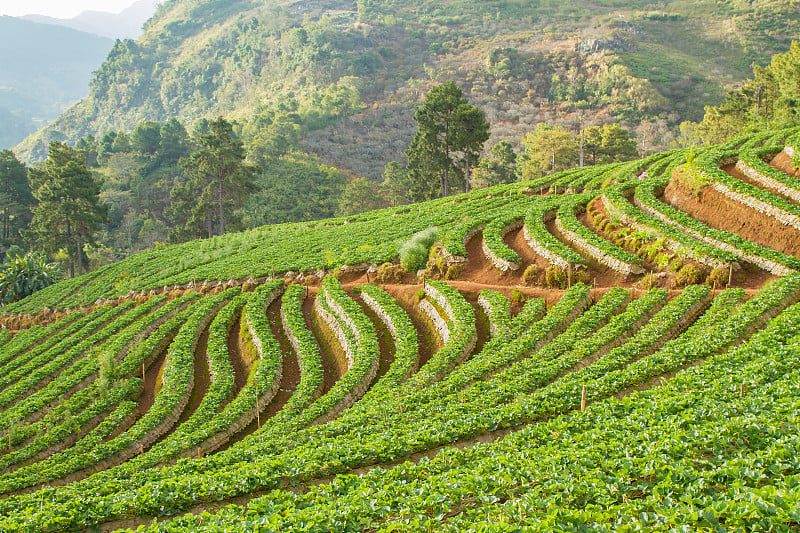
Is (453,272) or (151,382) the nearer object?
(151,382)

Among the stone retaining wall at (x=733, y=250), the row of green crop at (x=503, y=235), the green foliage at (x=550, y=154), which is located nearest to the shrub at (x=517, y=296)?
the row of green crop at (x=503, y=235)

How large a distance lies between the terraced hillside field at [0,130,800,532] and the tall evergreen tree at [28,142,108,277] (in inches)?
805

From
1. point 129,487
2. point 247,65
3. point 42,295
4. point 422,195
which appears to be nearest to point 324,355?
point 129,487

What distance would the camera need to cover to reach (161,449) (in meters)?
17.9

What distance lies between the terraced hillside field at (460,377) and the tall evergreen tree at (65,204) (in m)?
20.4

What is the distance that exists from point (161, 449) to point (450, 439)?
385 inches

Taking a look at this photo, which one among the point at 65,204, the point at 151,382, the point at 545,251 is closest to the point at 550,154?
the point at 545,251

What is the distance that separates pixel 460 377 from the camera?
1861 cm

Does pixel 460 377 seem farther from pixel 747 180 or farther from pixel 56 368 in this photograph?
pixel 56 368

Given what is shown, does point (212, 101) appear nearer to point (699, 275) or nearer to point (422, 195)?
point (422, 195)

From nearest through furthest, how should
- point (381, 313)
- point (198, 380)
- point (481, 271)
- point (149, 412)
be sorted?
1. point (149, 412)
2. point (198, 380)
3. point (381, 313)
4. point (481, 271)

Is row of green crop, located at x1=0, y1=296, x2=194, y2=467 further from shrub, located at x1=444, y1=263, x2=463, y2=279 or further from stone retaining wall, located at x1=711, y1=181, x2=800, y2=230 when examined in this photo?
stone retaining wall, located at x1=711, y1=181, x2=800, y2=230

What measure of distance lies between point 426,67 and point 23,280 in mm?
115648

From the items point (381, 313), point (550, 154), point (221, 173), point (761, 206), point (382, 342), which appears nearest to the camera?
point (382, 342)
